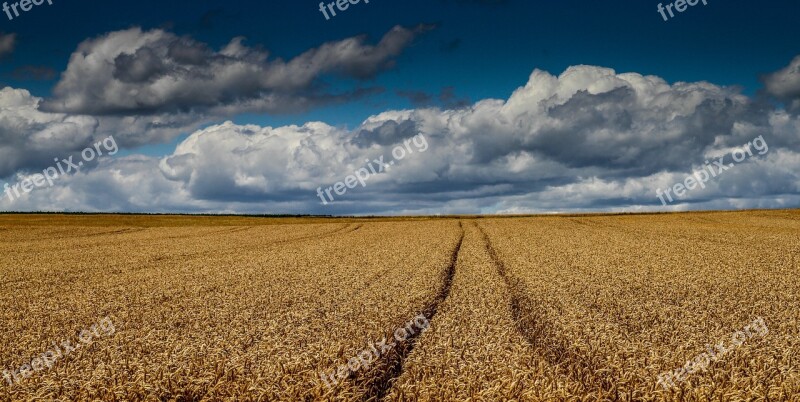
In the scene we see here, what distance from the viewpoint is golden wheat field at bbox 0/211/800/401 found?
723 centimetres

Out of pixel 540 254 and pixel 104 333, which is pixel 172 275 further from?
pixel 540 254

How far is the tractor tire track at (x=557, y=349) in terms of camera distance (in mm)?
7512

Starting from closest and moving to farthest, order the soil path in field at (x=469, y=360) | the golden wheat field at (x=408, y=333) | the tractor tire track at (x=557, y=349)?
1. the soil path in field at (x=469, y=360)
2. the golden wheat field at (x=408, y=333)
3. the tractor tire track at (x=557, y=349)

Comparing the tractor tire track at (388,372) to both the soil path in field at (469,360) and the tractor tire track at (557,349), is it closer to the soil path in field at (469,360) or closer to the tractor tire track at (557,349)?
the soil path in field at (469,360)

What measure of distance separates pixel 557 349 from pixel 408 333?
8.70 ft

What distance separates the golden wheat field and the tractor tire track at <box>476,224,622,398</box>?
0.04m

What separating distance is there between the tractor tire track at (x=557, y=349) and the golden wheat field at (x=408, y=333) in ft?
0.13

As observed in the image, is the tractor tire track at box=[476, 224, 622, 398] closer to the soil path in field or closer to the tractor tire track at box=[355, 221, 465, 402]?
the soil path in field

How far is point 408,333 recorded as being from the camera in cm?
1023

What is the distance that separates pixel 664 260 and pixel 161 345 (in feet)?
67.5

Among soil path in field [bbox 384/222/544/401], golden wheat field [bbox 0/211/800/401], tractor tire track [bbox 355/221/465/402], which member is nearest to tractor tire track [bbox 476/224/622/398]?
golden wheat field [bbox 0/211/800/401]

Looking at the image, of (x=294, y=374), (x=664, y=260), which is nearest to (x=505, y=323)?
(x=294, y=374)

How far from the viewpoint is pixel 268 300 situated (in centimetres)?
1388

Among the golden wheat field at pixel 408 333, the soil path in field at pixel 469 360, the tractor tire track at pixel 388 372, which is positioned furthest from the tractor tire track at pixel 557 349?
the tractor tire track at pixel 388 372
